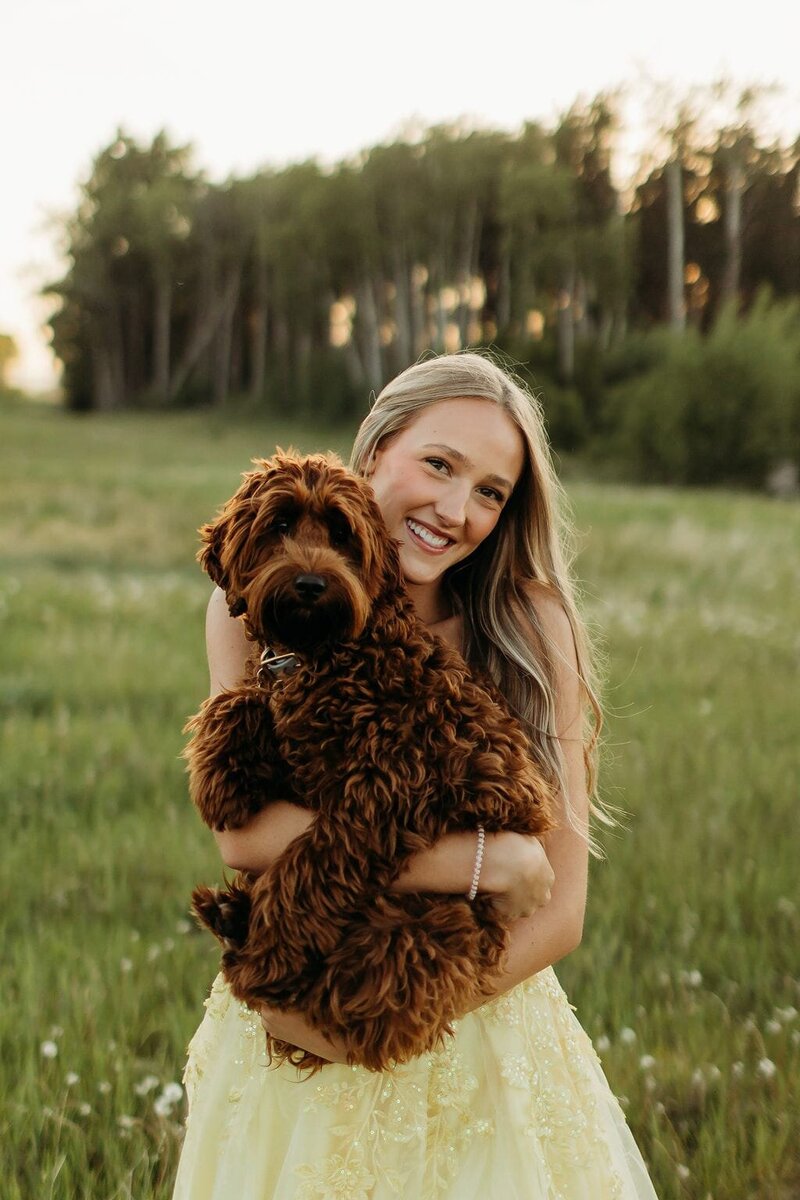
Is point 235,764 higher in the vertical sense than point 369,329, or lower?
lower

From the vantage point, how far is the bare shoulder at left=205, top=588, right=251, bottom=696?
2486mm

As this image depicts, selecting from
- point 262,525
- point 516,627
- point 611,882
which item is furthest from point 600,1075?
point 611,882

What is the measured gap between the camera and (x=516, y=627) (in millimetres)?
2646

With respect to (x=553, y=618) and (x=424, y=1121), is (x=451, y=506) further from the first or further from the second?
(x=424, y=1121)

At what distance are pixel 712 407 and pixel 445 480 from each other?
1086 inches

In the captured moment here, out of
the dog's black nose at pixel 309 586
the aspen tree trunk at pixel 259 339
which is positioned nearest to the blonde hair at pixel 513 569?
the dog's black nose at pixel 309 586

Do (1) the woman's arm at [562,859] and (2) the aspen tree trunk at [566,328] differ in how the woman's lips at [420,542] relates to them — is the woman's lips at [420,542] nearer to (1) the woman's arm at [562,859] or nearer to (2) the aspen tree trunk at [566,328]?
(1) the woman's arm at [562,859]

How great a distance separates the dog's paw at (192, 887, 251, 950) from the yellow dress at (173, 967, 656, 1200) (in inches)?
15.1

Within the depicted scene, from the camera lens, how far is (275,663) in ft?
6.80

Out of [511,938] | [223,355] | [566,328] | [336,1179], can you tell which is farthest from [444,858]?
[223,355]

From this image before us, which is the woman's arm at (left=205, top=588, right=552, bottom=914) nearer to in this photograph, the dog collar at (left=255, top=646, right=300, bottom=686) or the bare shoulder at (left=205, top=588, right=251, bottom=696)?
the dog collar at (left=255, top=646, right=300, bottom=686)

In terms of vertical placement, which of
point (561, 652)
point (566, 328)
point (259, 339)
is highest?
point (259, 339)

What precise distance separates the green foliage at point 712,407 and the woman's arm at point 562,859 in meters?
26.7

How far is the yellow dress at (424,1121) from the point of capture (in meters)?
2.18
